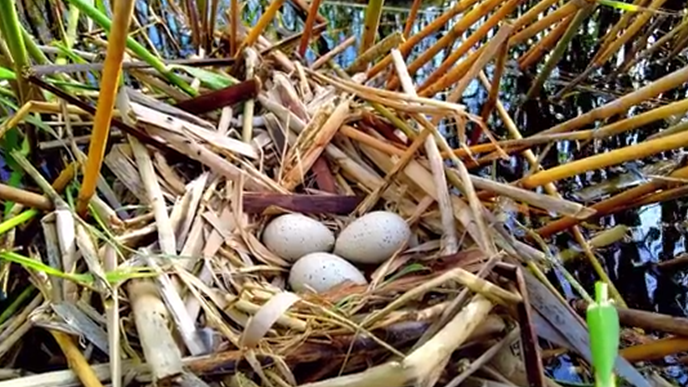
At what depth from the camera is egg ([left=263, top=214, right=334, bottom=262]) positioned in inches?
37.9

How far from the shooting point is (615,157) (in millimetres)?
884

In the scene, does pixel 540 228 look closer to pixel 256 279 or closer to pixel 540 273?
pixel 540 273

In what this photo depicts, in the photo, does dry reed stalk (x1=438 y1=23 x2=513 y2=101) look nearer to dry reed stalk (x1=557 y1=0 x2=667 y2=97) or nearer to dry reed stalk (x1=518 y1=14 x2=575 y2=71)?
dry reed stalk (x1=518 y1=14 x2=575 y2=71)

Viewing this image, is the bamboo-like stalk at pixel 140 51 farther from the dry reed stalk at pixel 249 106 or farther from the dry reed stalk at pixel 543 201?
the dry reed stalk at pixel 543 201

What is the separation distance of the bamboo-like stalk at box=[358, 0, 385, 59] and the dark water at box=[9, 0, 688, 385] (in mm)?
209

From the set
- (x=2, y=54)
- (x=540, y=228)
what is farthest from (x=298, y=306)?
(x=2, y=54)

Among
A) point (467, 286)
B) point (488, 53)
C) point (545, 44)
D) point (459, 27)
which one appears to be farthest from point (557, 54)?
point (467, 286)

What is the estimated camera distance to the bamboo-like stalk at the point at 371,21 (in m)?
1.25

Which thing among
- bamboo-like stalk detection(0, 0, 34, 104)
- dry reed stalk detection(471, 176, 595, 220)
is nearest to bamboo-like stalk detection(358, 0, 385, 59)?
dry reed stalk detection(471, 176, 595, 220)

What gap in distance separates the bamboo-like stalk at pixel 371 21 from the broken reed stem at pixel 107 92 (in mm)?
546

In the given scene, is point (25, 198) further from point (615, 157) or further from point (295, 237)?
point (615, 157)

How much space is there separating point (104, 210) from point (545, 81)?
0.99 meters

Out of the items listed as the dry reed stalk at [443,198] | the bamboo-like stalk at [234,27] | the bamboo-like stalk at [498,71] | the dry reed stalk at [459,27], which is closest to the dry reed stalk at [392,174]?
the dry reed stalk at [443,198]

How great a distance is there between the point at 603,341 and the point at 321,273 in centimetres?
46
